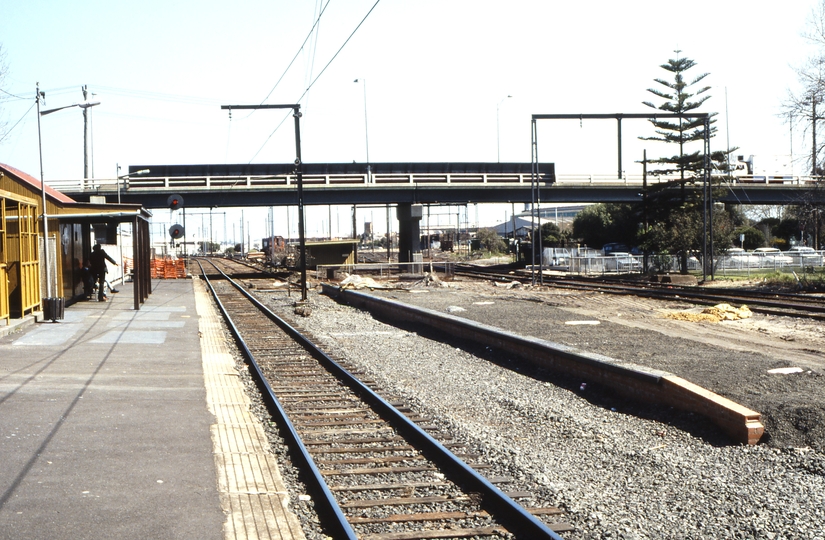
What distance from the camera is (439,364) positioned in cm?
1464

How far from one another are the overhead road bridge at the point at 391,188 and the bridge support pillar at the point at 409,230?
124 centimetres

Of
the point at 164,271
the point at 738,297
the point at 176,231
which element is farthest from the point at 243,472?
the point at 164,271

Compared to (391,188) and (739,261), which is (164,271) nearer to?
(391,188)

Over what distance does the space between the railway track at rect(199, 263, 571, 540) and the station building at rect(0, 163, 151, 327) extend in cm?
832

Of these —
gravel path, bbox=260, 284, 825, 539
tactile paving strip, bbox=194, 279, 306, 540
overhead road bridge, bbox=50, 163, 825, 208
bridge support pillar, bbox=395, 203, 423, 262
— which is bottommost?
gravel path, bbox=260, 284, 825, 539

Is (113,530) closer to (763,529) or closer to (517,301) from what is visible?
(763,529)

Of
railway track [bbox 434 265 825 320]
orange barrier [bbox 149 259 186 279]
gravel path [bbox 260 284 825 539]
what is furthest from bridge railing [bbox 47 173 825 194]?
gravel path [bbox 260 284 825 539]

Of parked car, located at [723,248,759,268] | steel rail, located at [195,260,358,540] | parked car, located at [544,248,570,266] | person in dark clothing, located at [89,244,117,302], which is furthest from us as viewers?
parked car, located at [544,248,570,266]

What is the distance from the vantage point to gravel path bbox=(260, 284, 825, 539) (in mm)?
6051

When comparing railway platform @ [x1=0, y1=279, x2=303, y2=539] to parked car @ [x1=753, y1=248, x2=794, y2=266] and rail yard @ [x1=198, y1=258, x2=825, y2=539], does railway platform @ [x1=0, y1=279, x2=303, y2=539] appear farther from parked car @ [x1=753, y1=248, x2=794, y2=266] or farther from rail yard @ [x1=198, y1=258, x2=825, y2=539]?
parked car @ [x1=753, y1=248, x2=794, y2=266]

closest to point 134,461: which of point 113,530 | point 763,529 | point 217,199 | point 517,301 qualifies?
point 113,530

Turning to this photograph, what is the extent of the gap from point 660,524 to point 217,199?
4824 centimetres

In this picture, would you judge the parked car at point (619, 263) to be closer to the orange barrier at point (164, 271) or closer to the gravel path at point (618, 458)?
the orange barrier at point (164, 271)

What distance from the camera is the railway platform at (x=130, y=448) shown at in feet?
19.0
